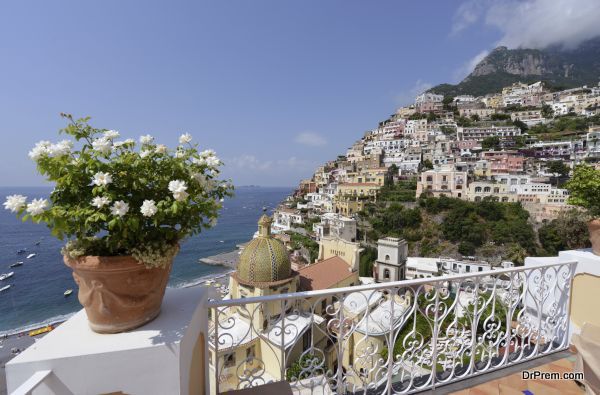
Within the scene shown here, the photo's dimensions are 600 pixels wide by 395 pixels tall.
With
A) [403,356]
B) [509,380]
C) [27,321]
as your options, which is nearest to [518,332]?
[509,380]

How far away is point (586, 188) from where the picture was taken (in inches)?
113

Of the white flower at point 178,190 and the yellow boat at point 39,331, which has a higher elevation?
the white flower at point 178,190

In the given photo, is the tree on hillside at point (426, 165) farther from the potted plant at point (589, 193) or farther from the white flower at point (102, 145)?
the white flower at point (102, 145)

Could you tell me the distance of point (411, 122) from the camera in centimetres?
6719

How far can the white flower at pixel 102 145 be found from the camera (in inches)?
52.5

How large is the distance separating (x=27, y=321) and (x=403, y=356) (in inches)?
1341

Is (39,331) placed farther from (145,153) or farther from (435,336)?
(435,336)

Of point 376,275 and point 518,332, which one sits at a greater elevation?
point 518,332

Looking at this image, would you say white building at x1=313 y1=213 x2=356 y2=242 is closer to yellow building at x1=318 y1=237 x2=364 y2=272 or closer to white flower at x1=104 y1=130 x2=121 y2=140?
yellow building at x1=318 y1=237 x2=364 y2=272

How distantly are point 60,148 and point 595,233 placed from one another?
472cm

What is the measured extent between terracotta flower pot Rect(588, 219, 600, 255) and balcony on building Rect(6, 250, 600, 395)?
91mm

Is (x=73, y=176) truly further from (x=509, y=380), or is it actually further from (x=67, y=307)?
(x=67, y=307)

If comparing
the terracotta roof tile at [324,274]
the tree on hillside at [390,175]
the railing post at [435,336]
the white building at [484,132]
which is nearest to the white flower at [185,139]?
the railing post at [435,336]

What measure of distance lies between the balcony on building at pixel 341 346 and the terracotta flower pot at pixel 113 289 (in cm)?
8
